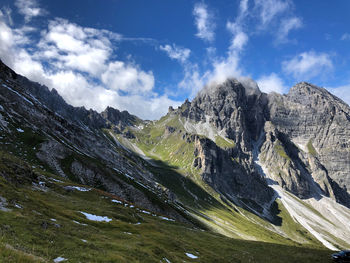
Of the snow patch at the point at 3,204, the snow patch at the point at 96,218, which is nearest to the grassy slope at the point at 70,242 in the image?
the snow patch at the point at 3,204

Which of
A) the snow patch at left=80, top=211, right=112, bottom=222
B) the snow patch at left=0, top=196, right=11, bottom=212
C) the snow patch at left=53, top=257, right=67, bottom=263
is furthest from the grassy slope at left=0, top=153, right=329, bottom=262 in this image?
the snow patch at left=80, top=211, right=112, bottom=222

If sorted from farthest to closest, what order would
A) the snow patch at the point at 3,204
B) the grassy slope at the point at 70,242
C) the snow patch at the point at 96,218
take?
the snow patch at the point at 96,218
the snow patch at the point at 3,204
the grassy slope at the point at 70,242

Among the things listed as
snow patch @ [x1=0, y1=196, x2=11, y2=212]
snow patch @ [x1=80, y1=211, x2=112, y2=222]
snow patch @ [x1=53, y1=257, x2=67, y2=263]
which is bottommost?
snow patch @ [x1=80, y1=211, x2=112, y2=222]

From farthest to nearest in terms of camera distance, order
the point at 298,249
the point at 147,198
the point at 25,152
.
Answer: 1. the point at 147,198
2. the point at 25,152
3. the point at 298,249

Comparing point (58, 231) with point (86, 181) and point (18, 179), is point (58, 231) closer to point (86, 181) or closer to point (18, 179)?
point (18, 179)

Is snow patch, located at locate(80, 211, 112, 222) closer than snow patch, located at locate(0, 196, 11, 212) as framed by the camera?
No

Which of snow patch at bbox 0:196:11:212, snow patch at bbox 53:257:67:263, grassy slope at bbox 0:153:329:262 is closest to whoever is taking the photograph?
snow patch at bbox 53:257:67:263

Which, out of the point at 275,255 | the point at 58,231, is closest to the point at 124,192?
the point at 275,255

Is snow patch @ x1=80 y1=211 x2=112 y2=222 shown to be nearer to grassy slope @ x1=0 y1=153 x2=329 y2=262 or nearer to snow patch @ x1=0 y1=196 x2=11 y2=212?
grassy slope @ x1=0 y1=153 x2=329 y2=262

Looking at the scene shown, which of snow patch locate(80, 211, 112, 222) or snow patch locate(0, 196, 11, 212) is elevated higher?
snow patch locate(0, 196, 11, 212)

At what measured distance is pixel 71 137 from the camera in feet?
472

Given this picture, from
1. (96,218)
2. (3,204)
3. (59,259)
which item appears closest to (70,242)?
(59,259)

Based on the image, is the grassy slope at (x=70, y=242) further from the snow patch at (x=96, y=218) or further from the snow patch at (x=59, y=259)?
the snow patch at (x=96, y=218)

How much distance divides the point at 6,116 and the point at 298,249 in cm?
12010
